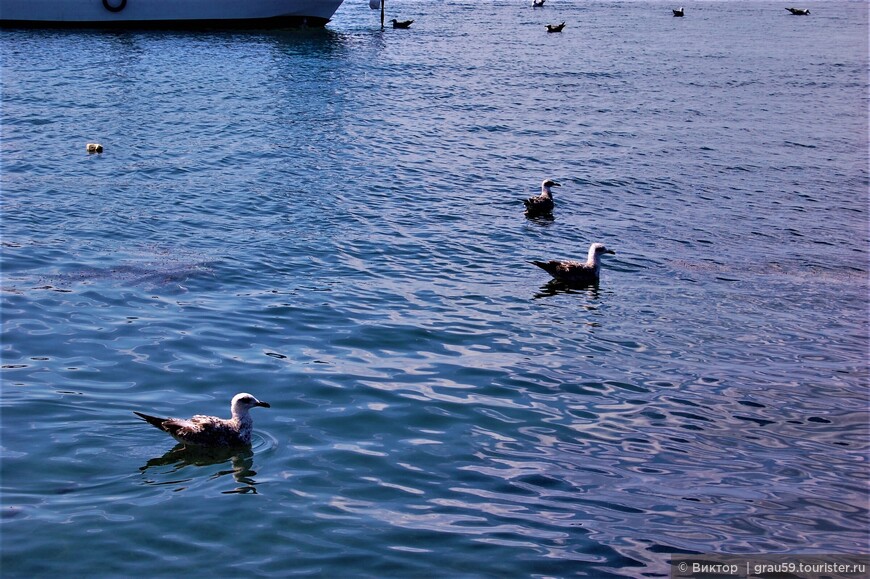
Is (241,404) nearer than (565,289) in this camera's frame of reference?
Yes

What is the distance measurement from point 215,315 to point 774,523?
8257 mm

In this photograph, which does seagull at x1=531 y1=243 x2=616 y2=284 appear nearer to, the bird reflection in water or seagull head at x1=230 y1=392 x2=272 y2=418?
seagull head at x1=230 y1=392 x2=272 y2=418

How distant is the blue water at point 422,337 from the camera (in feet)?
28.6

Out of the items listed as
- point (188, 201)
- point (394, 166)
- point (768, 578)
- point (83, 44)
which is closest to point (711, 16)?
point (83, 44)

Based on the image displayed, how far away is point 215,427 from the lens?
968 centimetres

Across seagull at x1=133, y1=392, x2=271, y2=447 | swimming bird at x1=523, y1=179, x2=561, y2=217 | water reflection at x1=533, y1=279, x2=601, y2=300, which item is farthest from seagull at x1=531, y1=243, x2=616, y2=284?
seagull at x1=133, y1=392, x2=271, y2=447

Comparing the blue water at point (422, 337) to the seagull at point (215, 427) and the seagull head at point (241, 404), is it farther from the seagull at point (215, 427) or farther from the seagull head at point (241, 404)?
the seagull head at point (241, 404)

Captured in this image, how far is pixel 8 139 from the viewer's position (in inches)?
986

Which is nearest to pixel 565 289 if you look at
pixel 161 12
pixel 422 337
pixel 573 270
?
pixel 573 270

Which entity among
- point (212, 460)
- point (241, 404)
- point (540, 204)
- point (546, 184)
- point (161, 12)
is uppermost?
point (161, 12)

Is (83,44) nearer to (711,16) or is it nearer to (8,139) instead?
(8,139)

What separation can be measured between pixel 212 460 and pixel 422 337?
454 centimetres

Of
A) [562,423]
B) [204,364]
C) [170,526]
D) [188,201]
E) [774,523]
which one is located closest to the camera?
[170,526]

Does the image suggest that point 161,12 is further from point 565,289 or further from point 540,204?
point 565,289
